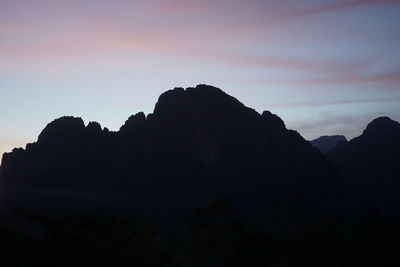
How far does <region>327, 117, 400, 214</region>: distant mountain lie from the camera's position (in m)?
128

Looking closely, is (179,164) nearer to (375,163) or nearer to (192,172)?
(192,172)

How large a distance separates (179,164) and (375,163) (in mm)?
71277

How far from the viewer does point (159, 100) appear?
140500mm

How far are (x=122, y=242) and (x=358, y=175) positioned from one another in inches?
5823

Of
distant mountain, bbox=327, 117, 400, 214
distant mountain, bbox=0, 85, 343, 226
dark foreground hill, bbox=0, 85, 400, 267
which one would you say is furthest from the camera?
distant mountain, bbox=327, 117, 400, 214

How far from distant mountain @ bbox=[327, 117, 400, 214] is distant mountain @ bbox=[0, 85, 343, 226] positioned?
13.5m

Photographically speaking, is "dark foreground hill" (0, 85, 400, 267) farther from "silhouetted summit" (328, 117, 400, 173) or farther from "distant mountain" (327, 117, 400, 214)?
"silhouetted summit" (328, 117, 400, 173)

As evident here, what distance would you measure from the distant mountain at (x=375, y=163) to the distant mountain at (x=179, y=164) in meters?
13.5

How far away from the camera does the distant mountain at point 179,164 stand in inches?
4555

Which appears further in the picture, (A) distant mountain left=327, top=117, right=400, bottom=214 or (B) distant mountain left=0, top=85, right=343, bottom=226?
(A) distant mountain left=327, top=117, right=400, bottom=214

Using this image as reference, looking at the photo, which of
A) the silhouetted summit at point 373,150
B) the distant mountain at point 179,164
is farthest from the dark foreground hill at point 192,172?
the silhouetted summit at point 373,150

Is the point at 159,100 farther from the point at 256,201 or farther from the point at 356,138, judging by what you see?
the point at 356,138

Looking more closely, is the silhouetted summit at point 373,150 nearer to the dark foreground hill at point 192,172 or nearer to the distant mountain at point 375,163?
the distant mountain at point 375,163

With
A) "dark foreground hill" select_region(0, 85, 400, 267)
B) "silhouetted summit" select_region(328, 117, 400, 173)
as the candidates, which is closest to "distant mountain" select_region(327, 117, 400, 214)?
"silhouetted summit" select_region(328, 117, 400, 173)
